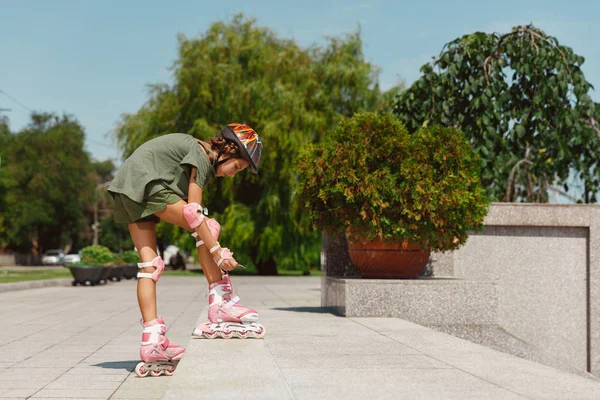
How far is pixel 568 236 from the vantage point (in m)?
9.52

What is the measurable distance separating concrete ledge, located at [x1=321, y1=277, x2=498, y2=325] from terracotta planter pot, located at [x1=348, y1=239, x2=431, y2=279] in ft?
1.55

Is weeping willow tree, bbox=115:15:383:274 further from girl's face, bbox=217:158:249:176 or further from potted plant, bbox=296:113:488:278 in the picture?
girl's face, bbox=217:158:249:176

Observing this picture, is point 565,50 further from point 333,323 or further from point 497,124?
point 333,323

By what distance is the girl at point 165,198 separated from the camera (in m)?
4.65

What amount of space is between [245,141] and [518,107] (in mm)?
8346

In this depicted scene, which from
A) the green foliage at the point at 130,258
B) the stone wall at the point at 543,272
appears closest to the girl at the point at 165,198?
the stone wall at the point at 543,272

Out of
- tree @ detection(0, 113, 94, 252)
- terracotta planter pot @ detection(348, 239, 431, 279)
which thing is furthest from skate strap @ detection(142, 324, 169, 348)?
tree @ detection(0, 113, 94, 252)

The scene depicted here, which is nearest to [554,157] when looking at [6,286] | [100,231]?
[6,286]

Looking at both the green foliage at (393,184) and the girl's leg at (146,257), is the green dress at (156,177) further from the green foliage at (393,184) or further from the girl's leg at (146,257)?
the green foliage at (393,184)

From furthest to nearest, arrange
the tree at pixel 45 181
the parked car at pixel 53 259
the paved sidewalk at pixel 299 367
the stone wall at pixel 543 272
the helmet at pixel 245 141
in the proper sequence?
1. the parked car at pixel 53 259
2. the tree at pixel 45 181
3. the stone wall at pixel 543 272
4. the helmet at pixel 245 141
5. the paved sidewalk at pixel 299 367

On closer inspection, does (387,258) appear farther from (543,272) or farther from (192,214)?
(192,214)

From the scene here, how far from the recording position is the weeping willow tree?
2834cm

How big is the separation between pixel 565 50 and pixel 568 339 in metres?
5.20

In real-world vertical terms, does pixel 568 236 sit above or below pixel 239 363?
above
